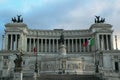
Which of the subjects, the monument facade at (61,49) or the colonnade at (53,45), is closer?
the monument facade at (61,49)

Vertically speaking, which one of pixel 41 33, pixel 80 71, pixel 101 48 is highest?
pixel 41 33

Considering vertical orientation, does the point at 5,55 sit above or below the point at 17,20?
below

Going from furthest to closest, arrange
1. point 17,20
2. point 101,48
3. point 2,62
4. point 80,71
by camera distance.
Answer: point 17,20, point 101,48, point 2,62, point 80,71

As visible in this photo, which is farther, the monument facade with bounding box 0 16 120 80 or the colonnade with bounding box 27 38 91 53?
the colonnade with bounding box 27 38 91 53

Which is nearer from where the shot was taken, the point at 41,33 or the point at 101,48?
the point at 101,48

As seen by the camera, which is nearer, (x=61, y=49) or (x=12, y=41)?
(x=61, y=49)

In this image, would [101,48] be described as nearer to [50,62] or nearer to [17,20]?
Answer: [50,62]

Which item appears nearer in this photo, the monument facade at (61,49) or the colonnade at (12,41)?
the monument facade at (61,49)

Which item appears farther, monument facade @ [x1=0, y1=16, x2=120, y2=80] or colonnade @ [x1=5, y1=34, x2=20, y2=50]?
colonnade @ [x1=5, y1=34, x2=20, y2=50]

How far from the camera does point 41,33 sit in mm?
99188

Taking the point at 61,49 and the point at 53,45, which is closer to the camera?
the point at 61,49

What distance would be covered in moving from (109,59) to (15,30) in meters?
34.5

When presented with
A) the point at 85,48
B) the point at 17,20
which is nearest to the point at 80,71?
the point at 85,48

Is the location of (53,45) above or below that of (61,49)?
above
